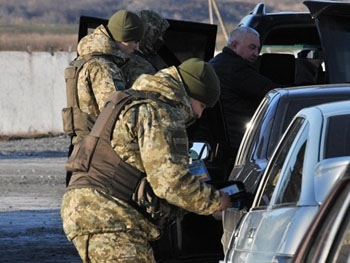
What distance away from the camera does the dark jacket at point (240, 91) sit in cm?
1103

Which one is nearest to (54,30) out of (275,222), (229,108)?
(229,108)

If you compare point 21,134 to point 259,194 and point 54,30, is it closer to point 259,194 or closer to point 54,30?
point 259,194

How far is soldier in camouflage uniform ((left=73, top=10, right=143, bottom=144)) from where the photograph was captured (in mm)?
10031

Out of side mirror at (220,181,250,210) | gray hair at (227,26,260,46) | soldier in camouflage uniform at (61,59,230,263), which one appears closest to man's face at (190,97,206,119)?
soldier in camouflage uniform at (61,59,230,263)

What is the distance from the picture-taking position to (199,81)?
695cm

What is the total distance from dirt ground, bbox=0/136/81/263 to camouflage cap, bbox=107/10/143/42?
2518mm

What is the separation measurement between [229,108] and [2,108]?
1990 cm

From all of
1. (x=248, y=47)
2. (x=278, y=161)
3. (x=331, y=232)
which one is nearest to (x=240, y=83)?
(x=248, y=47)

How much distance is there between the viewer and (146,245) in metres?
6.98

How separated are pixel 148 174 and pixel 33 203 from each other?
1039 cm

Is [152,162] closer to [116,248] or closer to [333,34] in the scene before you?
[116,248]

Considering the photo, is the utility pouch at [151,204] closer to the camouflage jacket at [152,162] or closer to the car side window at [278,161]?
the camouflage jacket at [152,162]

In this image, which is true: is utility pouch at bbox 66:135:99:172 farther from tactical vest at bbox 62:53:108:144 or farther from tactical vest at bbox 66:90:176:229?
tactical vest at bbox 62:53:108:144

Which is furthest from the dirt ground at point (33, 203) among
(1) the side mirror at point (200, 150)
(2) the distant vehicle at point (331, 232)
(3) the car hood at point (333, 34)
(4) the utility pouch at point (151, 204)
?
(2) the distant vehicle at point (331, 232)
